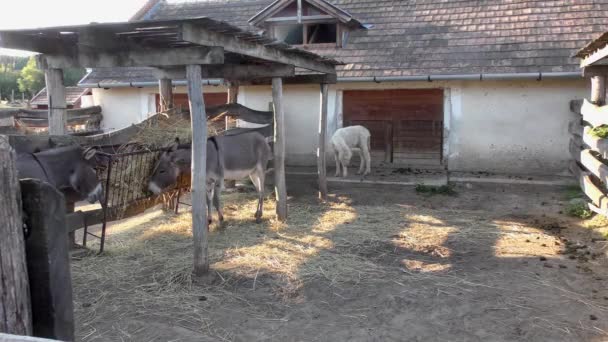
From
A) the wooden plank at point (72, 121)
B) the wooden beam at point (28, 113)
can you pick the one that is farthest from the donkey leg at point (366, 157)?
the wooden plank at point (72, 121)

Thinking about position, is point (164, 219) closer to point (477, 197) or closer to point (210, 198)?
Answer: point (210, 198)

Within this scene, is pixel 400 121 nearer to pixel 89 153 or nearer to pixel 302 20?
pixel 302 20

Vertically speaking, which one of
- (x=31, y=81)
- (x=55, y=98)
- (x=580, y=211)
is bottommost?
(x=580, y=211)

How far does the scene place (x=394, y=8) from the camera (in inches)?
546

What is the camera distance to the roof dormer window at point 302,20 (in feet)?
42.2

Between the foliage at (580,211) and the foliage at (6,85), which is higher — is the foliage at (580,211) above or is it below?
below

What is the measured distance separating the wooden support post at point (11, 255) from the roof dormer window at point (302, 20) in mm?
11848

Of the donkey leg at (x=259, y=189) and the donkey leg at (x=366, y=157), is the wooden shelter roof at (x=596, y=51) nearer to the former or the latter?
the donkey leg at (x=366, y=157)

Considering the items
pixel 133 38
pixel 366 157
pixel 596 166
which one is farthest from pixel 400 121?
pixel 133 38

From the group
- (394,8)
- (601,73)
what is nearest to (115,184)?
(601,73)

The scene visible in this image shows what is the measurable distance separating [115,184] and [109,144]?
0.57 m

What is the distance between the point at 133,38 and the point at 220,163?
104 inches

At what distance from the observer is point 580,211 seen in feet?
26.5

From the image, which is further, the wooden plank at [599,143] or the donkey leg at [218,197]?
the donkey leg at [218,197]
